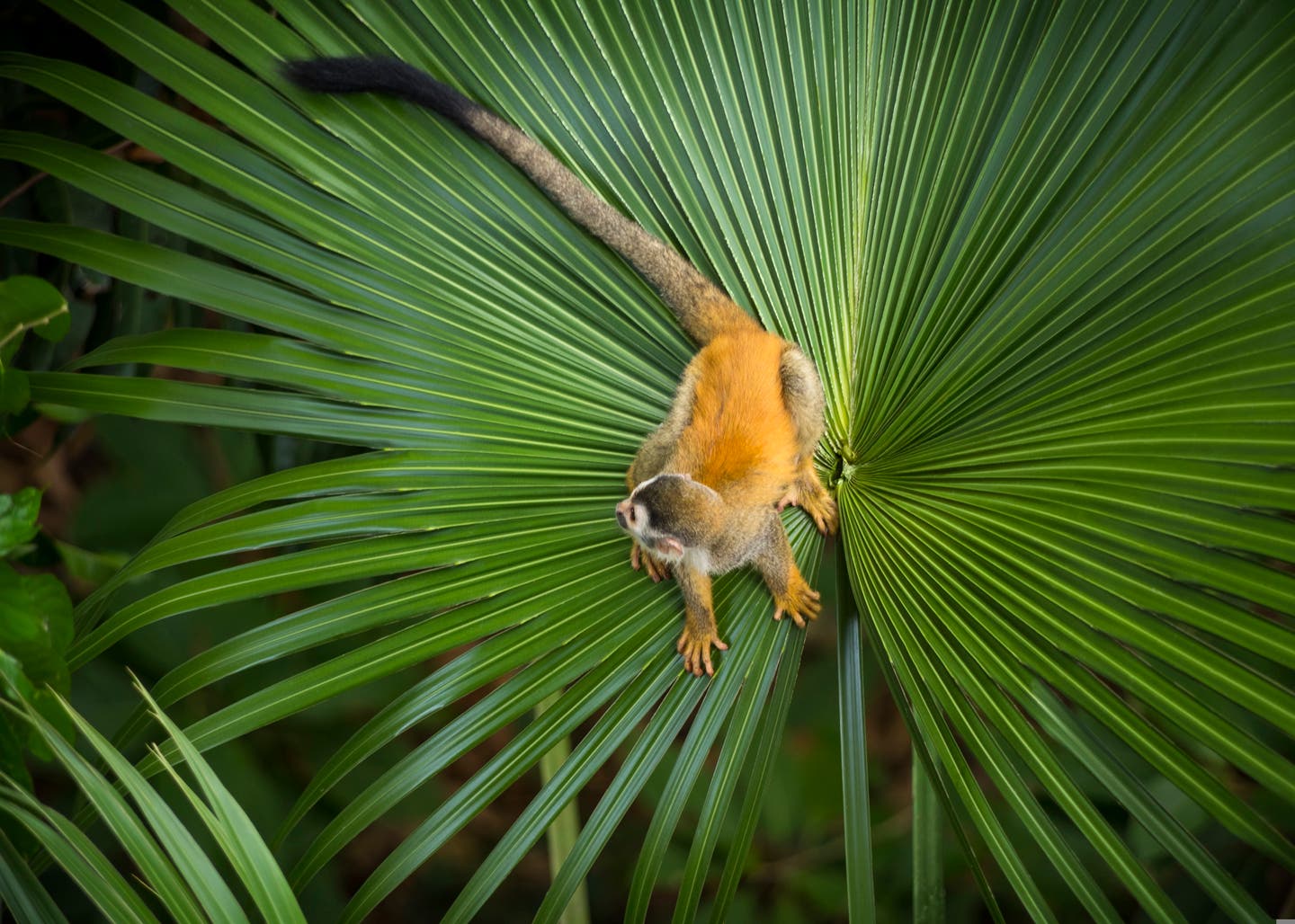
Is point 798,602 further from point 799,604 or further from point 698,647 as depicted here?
point 698,647

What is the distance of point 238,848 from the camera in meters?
0.95

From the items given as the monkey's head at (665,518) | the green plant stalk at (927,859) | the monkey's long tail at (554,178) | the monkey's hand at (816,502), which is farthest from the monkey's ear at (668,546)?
the green plant stalk at (927,859)

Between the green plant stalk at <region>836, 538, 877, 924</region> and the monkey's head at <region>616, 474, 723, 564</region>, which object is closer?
the green plant stalk at <region>836, 538, 877, 924</region>

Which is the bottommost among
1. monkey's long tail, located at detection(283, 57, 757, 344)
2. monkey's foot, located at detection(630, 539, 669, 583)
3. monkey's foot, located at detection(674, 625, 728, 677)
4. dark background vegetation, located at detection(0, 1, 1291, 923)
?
dark background vegetation, located at detection(0, 1, 1291, 923)

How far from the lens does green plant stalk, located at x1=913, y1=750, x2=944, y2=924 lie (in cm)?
154

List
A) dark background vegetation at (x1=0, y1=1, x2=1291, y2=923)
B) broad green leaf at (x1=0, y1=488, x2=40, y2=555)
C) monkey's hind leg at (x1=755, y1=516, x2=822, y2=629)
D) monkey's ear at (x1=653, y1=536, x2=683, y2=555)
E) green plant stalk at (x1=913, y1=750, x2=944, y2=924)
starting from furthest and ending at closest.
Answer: dark background vegetation at (x1=0, y1=1, x2=1291, y2=923) < green plant stalk at (x1=913, y1=750, x2=944, y2=924) < monkey's hind leg at (x1=755, y1=516, x2=822, y2=629) < monkey's ear at (x1=653, y1=536, x2=683, y2=555) < broad green leaf at (x1=0, y1=488, x2=40, y2=555)

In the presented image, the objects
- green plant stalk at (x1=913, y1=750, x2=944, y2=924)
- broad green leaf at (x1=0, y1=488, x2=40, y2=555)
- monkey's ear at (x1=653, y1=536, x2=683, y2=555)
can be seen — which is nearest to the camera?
broad green leaf at (x1=0, y1=488, x2=40, y2=555)

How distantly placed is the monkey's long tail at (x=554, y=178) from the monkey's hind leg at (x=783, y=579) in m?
0.37

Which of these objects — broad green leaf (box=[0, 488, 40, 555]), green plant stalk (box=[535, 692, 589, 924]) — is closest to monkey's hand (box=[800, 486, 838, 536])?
green plant stalk (box=[535, 692, 589, 924])

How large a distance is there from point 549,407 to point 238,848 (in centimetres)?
74

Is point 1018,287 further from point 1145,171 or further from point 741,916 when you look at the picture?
point 741,916

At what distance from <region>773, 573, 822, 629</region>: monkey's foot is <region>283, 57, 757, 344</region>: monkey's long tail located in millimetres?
454

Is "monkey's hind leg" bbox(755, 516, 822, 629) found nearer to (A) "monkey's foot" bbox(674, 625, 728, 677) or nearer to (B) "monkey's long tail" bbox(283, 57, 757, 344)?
(A) "monkey's foot" bbox(674, 625, 728, 677)

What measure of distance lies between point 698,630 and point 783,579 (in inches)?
6.8
